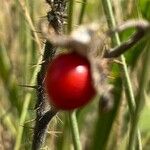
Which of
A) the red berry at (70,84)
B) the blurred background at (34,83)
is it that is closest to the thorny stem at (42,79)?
the blurred background at (34,83)

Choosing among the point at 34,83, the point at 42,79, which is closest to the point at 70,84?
the point at 42,79

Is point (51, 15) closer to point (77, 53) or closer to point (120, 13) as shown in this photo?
point (77, 53)

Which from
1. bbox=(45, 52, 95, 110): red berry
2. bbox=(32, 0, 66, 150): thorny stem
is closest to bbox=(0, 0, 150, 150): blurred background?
bbox=(32, 0, 66, 150): thorny stem

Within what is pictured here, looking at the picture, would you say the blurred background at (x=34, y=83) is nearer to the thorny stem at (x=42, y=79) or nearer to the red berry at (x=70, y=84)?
the thorny stem at (x=42, y=79)

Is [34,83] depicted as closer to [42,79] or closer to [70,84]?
[42,79]

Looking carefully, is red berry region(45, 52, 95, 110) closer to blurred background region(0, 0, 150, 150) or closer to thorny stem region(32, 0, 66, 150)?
thorny stem region(32, 0, 66, 150)

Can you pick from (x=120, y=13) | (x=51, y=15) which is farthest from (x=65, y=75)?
(x=120, y=13)
